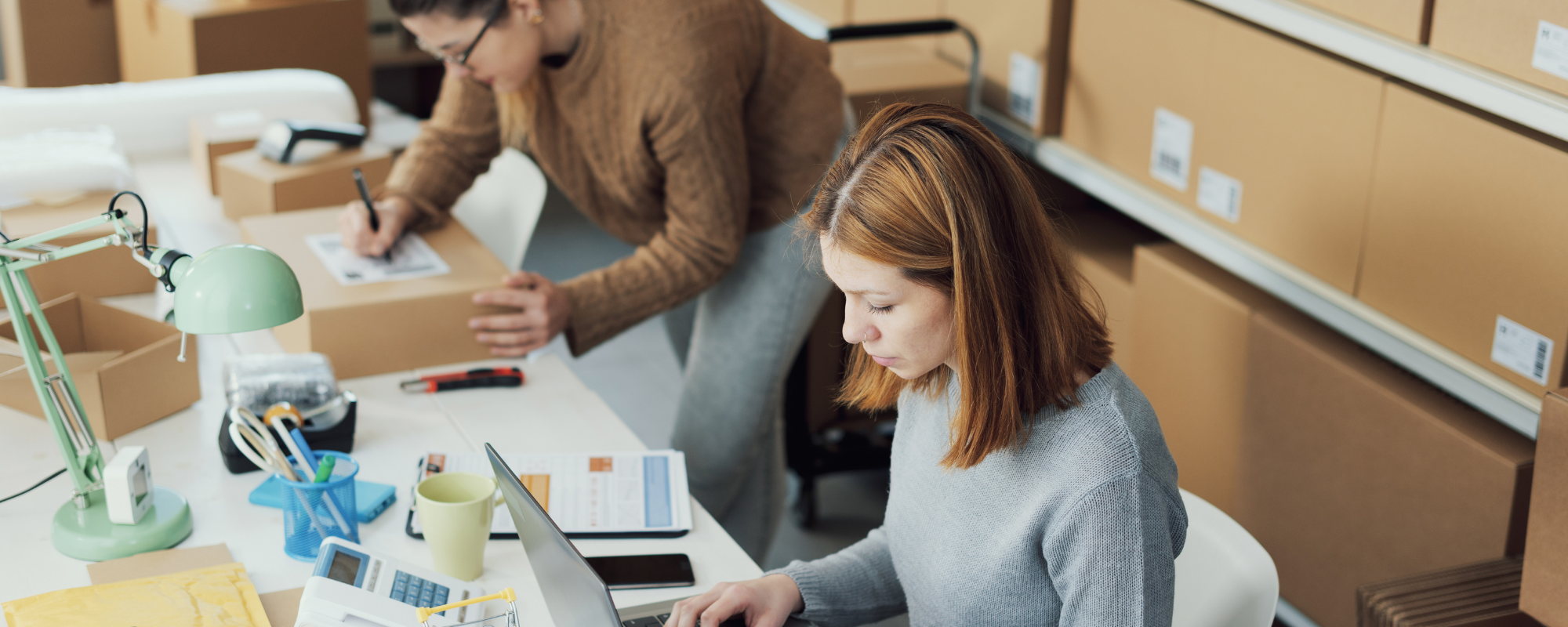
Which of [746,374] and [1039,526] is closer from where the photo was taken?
[1039,526]

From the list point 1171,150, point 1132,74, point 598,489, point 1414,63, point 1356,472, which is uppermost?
point 1414,63

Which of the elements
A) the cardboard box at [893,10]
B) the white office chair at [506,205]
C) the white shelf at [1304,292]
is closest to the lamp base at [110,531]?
the white office chair at [506,205]

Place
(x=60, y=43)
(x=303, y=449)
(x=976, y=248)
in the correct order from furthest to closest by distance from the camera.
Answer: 1. (x=60, y=43)
2. (x=303, y=449)
3. (x=976, y=248)

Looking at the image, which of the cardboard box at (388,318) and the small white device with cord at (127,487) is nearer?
the small white device with cord at (127,487)

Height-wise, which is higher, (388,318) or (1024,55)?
(1024,55)

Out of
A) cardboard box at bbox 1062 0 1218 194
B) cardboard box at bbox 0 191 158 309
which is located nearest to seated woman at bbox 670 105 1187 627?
cardboard box at bbox 1062 0 1218 194

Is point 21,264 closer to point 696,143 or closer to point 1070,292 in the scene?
point 696,143

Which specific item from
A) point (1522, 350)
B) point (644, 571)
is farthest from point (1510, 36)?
point (644, 571)

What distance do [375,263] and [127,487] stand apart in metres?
0.56

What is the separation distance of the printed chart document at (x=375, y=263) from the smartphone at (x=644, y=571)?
2.08 feet

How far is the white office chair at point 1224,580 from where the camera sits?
1.18m

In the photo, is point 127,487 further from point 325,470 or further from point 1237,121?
point 1237,121

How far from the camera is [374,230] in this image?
1804 millimetres

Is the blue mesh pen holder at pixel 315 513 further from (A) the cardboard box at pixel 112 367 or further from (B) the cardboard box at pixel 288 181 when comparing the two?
(B) the cardboard box at pixel 288 181
